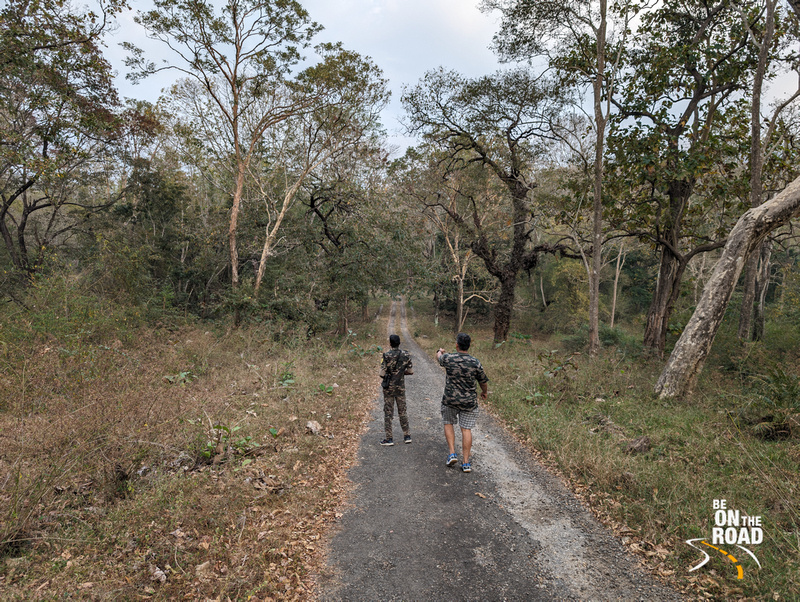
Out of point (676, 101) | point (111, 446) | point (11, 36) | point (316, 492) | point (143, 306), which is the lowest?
point (316, 492)

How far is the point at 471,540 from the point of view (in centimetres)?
411

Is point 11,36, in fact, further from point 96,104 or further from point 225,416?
point 225,416

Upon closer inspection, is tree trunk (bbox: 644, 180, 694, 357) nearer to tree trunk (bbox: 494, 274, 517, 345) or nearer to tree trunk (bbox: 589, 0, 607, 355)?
tree trunk (bbox: 589, 0, 607, 355)

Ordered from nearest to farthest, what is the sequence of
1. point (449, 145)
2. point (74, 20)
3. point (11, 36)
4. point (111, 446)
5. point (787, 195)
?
point (111, 446), point (787, 195), point (11, 36), point (74, 20), point (449, 145)

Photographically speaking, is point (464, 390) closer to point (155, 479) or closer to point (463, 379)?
point (463, 379)

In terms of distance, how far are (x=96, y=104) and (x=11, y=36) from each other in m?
6.51

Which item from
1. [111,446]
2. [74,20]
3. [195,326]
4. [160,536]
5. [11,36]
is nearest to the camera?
[160,536]

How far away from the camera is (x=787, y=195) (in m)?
7.68

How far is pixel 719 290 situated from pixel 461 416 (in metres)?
6.67

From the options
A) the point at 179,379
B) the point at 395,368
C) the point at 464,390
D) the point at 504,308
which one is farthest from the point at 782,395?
the point at 179,379

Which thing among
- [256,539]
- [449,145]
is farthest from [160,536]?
[449,145]

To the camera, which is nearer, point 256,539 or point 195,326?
point 256,539

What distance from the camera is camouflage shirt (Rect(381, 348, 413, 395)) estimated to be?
22.0ft

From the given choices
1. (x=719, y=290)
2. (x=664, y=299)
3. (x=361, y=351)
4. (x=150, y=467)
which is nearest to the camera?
(x=150, y=467)
